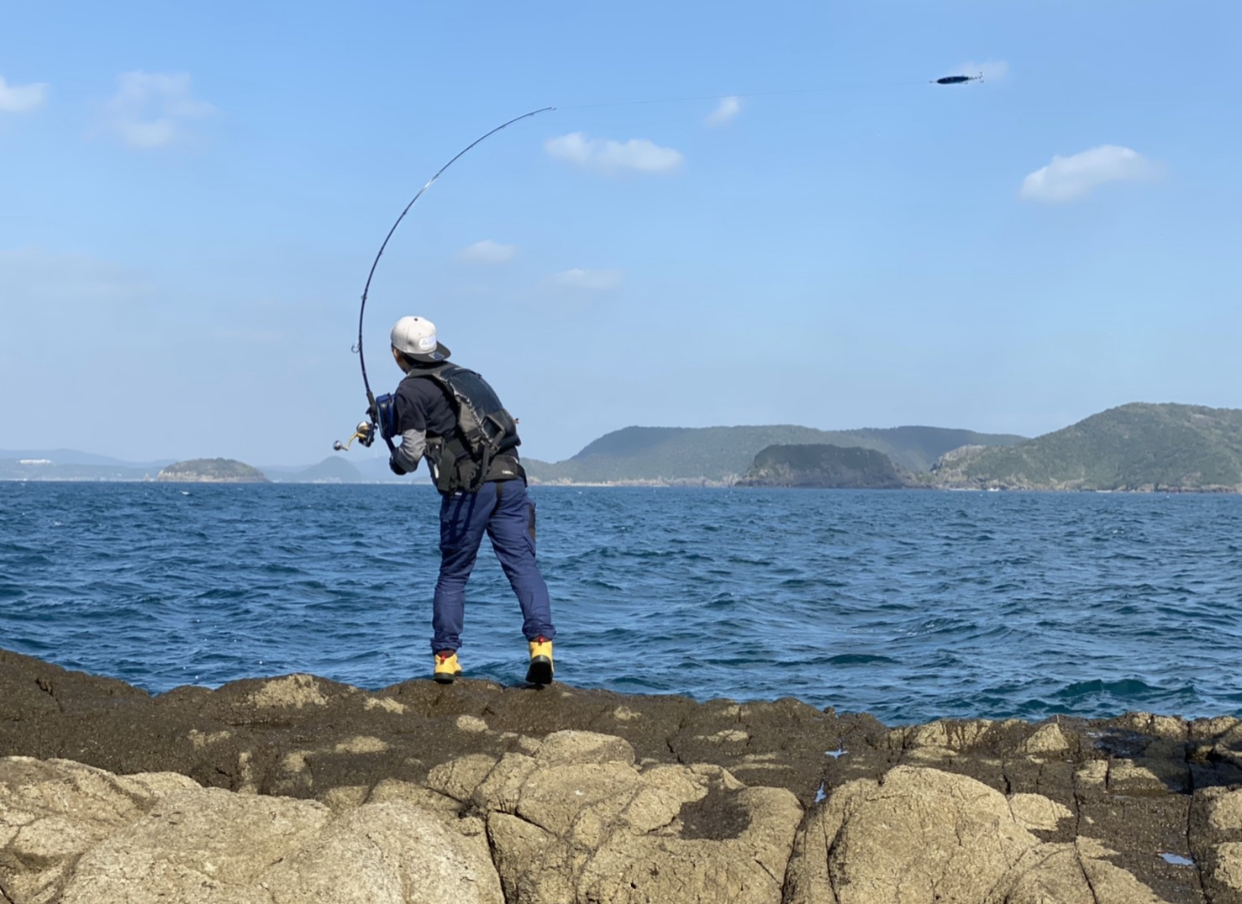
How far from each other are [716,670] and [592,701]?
4.29 meters

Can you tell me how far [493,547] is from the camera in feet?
23.1

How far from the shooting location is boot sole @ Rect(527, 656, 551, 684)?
691 centimetres

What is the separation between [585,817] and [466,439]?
3159 millimetres

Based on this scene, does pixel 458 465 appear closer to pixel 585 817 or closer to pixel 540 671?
pixel 540 671

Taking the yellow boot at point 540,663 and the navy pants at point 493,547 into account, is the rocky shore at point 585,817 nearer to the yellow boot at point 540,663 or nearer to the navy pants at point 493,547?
the yellow boot at point 540,663

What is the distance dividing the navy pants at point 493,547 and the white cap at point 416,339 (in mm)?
887

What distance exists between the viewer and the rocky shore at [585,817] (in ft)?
11.9

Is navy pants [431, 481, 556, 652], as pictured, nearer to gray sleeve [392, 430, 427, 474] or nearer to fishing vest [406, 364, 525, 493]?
fishing vest [406, 364, 525, 493]

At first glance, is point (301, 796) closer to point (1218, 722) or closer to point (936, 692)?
point (1218, 722)

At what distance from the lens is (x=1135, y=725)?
6340 millimetres

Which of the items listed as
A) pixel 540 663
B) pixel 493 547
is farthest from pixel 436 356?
pixel 540 663

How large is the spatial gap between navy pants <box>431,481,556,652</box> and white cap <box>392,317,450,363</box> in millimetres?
887

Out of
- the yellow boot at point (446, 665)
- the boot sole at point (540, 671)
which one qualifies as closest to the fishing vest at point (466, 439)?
the yellow boot at point (446, 665)

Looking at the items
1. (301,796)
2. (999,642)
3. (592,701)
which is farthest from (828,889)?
(999,642)
